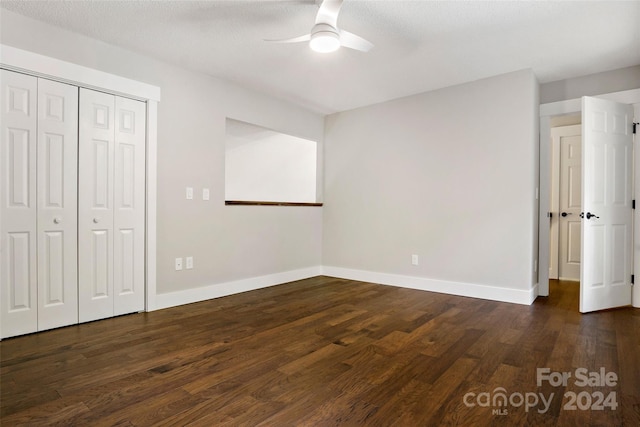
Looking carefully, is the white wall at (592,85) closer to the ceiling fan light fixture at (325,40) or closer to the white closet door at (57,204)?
the ceiling fan light fixture at (325,40)

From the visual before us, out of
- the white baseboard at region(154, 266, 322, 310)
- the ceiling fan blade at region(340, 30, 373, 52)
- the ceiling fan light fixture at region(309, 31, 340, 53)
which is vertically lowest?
the white baseboard at region(154, 266, 322, 310)

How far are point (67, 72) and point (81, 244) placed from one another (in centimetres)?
133

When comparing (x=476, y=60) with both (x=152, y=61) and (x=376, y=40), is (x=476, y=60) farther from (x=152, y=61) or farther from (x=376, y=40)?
(x=152, y=61)

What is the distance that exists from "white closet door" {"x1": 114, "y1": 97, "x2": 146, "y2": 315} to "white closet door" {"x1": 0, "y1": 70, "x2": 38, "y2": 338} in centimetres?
56

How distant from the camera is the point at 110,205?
2.94 meters

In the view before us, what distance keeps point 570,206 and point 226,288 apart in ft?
15.1

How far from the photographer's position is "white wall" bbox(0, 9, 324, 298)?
2.82 meters

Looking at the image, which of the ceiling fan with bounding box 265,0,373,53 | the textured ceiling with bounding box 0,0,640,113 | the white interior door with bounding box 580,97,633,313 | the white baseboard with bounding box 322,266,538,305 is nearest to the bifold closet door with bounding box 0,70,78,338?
the textured ceiling with bounding box 0,0,640,113

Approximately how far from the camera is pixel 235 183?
5.25 metres

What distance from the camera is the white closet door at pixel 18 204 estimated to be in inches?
95.3

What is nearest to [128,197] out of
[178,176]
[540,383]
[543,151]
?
[178,176]

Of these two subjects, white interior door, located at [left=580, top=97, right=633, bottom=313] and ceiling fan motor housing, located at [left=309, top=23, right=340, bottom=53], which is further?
white interior door, located at [left=580, top=97, right=633, bottom=313]

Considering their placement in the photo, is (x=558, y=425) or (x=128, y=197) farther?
(x=128, y=197)

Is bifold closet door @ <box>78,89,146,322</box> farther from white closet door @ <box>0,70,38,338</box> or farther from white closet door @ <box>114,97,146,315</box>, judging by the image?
white closet door @ <box>0,70,38,338</box>
